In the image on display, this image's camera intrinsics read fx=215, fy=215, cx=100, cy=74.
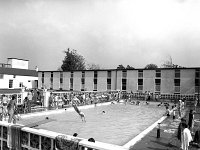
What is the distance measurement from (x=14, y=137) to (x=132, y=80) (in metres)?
31.3

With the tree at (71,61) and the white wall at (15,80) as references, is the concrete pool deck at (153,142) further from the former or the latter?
the tree at (71,61)

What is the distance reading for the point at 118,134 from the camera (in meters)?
11.9

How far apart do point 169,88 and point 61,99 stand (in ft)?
60.9

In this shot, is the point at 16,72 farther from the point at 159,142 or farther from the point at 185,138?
the point at 185,138

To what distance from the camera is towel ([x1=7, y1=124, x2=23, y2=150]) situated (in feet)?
18.9

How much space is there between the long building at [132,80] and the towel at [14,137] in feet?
91.7

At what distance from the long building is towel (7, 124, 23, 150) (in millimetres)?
27954

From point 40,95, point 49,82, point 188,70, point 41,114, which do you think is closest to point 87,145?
point 41,114

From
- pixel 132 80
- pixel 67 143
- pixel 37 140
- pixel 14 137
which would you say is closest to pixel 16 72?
pixel 132 80

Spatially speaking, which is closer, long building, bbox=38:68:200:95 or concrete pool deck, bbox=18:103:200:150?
concrete pool deck, bbox=18:103:200:150

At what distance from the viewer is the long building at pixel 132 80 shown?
32.2 meters

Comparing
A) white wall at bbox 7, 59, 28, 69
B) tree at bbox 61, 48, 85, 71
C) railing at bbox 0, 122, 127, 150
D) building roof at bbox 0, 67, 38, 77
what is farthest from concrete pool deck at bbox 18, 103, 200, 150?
tree at bbox 61, 48, 85, 71

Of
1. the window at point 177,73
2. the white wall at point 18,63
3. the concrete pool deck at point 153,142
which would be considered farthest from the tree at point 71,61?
the concrete pool deck at point 153,142

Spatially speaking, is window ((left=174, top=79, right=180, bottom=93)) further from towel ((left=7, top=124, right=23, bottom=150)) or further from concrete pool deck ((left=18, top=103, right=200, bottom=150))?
towel ((left=7, top=124, right=23, bottom=150))
